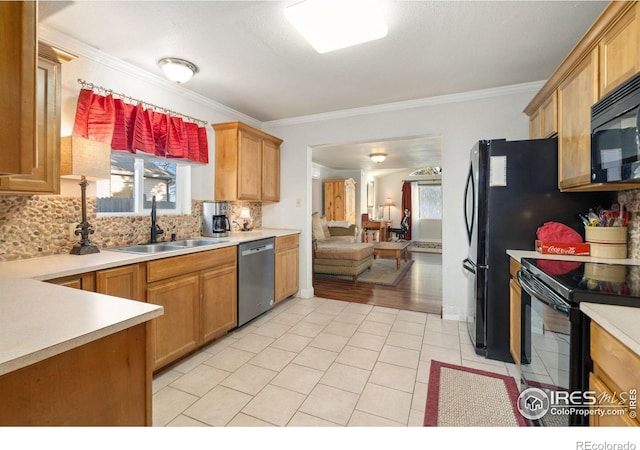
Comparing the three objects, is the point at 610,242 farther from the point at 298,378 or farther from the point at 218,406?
the point at 218,406

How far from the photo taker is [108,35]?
6.80 feet

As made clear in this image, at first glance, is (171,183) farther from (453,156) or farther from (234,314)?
(453,156)

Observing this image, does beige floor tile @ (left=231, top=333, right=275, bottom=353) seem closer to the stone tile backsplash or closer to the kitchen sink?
the kitchen sink

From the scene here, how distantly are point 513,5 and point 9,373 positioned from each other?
2778 mm

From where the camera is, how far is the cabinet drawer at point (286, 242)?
3.52 metres

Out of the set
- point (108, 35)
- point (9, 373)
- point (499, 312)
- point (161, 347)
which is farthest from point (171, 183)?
point (499, 312)

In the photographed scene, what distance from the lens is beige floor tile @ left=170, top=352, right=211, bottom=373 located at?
222 cm

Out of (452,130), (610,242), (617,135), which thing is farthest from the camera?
(452,130)

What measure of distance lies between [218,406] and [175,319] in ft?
2.40

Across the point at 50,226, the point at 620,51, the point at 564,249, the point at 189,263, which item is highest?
the point at 620,51

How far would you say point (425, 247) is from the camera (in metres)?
8.83

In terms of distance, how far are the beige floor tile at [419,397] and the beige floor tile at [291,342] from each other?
982 millimetres

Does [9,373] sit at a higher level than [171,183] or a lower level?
lower

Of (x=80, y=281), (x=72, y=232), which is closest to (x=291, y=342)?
(x=80, y=281)
